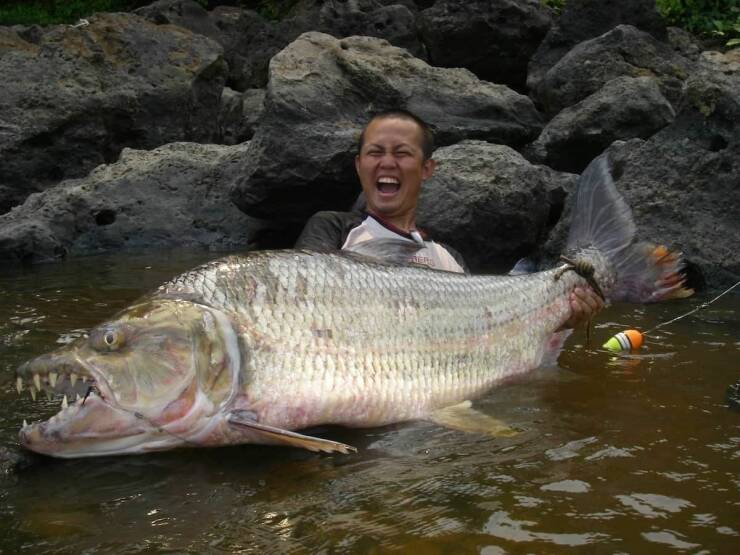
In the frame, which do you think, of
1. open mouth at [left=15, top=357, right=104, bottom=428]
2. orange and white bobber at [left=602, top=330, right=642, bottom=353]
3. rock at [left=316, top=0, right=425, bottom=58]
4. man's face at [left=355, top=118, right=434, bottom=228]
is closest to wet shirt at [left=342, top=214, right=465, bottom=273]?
man's face at [left=355, top=118, right=434, bottom=228]

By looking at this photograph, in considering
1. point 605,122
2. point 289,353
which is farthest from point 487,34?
point 289,353

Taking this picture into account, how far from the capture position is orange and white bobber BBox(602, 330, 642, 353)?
218 inches

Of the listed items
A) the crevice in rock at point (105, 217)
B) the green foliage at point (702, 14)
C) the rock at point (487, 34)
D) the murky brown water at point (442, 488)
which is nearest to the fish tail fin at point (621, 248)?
the murky brown water at point (442, 488)

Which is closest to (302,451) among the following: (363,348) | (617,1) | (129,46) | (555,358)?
(363,348)

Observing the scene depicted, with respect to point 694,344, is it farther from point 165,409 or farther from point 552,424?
point 165,409

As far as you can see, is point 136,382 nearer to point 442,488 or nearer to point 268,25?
Answer: point 442,488

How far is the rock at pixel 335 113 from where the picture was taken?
32.8 ft

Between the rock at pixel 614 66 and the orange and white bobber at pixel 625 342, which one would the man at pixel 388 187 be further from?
the rock at pixel 614 66

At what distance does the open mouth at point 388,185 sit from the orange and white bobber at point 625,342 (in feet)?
6.11

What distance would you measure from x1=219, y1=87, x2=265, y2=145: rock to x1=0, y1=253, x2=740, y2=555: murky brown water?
37.7 feet

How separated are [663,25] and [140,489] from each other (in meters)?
14.1

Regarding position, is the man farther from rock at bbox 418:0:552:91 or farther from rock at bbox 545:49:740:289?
rock at bbox 418:0:552:91

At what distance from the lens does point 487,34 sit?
617 inches

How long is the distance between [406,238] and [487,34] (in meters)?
11.6
